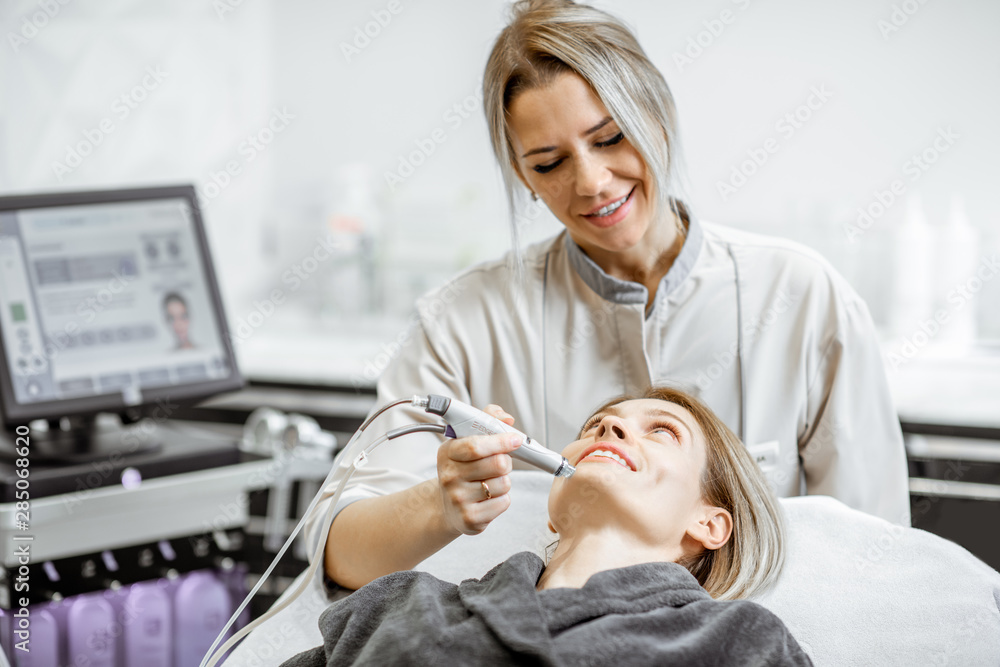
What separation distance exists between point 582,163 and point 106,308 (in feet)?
3.82

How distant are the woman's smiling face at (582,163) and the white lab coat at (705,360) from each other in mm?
133

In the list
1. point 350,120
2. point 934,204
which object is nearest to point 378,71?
point 350,120

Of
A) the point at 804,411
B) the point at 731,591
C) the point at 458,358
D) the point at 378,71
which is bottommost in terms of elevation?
the point at 731,591

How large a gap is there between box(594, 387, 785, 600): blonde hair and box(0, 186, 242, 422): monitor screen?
1187 mm

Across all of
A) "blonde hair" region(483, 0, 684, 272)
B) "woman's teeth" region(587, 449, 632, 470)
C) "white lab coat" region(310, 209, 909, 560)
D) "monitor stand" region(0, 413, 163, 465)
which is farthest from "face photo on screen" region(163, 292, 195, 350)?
"woman's teeth" region(587, 449, 632, 470)

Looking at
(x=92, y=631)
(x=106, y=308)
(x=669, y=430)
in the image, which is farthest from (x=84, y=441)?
(x=669, y=430)

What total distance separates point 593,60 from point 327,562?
904 millimetres

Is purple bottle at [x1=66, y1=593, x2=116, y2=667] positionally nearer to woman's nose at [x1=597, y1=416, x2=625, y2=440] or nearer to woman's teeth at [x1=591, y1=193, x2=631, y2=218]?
woman's nose at [x1=597, y1=416, x2=625, y2=440]

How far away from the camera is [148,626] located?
1999 mm

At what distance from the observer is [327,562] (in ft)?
4.60

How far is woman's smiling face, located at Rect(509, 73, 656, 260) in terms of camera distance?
1.36 metres

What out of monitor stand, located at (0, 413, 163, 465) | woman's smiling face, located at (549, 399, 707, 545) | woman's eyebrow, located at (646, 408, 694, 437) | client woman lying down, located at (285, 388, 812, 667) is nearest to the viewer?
client woman lying down, located at (285, 388, 812, 667)

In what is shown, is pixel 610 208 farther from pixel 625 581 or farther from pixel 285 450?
pixel 285 450

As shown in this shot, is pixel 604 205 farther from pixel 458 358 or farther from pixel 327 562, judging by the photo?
pixel 327 562
